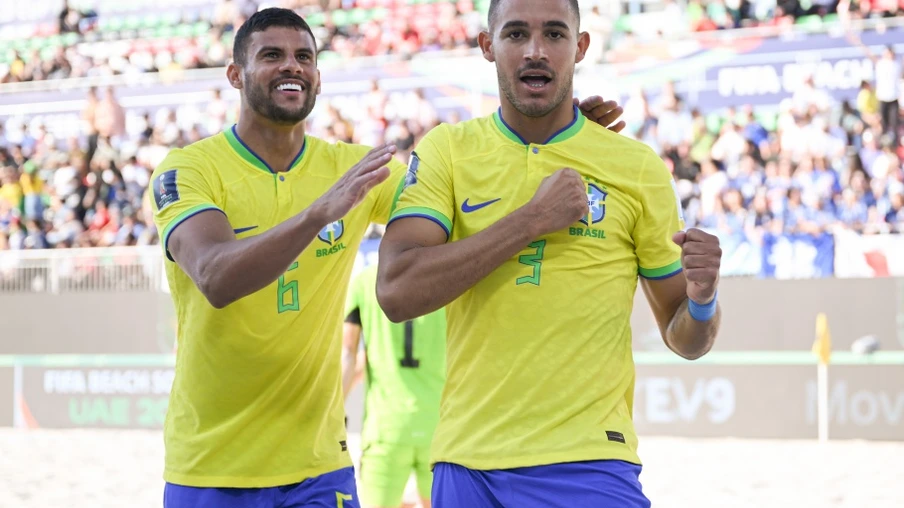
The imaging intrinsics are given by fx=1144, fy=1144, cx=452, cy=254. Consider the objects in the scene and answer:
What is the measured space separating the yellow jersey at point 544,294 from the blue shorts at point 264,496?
2.99 feet

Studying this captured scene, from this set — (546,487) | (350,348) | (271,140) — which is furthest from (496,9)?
(350,348)

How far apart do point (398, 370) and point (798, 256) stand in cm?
787

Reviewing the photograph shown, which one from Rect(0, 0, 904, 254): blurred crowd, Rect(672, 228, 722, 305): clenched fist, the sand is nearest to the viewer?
Rect(672, 228, 722, 305): clenched fist

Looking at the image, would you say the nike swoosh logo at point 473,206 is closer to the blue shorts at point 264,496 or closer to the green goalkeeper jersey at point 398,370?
the blue shorts at point 264,496

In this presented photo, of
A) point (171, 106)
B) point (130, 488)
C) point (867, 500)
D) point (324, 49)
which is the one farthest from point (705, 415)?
point (171, 106)

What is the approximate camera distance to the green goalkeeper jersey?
6863 mm

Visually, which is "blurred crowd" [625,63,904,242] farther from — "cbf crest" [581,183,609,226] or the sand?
"cbf crest" [581,183,609,226]

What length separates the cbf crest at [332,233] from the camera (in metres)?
3.98

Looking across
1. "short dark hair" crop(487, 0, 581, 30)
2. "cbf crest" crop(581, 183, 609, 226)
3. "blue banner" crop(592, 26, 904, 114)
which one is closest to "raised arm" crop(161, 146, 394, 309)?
"short dark hair" crop(487, 0, 581, 30)

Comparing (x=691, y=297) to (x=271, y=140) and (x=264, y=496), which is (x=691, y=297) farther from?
(x=271, y=140)

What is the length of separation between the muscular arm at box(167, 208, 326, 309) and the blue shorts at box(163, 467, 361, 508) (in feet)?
2.31

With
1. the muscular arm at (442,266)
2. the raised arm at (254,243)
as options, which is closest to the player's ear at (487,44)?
the raised arm at (254,243)

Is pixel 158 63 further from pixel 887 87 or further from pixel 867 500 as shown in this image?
pixel 867 500

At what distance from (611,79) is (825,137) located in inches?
129
